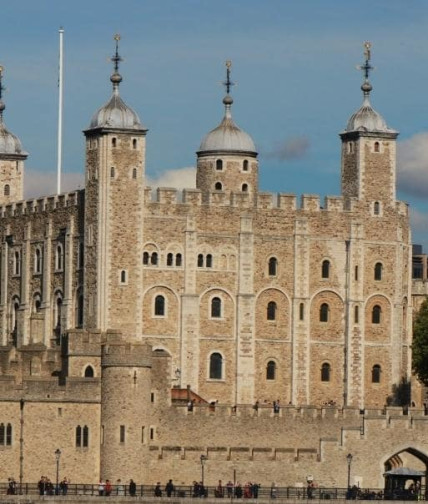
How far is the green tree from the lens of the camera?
159875 mm

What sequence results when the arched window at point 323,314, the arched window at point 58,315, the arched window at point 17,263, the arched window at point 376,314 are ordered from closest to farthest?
the arched window at point 58,315
the arched window at point 323,314
the arched window at point 376,314
the arched window at point 17,263

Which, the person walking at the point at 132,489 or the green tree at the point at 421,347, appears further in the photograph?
the green tree at the point at 421,347

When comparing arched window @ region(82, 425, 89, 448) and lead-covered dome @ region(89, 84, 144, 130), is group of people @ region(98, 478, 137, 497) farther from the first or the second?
lead-covered dome @ region(89, 84, 144, 130)

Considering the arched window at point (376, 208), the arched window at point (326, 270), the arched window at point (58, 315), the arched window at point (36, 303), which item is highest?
the arched window at point (376, 208)

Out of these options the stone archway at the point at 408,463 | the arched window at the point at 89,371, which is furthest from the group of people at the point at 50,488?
the stone archway at the point at 408,463

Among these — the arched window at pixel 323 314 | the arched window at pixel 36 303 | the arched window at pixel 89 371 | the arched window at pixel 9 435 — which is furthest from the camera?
the arched window at pixel 36 303

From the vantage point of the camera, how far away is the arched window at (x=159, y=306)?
156m

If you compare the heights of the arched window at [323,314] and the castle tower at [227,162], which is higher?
the castle tower at [227,162]

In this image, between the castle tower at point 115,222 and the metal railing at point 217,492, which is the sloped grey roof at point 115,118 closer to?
the castle tower at point 115,222

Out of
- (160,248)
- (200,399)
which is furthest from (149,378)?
(160,248)

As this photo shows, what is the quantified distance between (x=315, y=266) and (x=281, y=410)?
68.0 feet

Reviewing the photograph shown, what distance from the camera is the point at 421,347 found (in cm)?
16075

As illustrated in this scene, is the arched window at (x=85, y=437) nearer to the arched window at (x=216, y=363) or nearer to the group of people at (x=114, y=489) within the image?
the group of people at (x=114, y=489)

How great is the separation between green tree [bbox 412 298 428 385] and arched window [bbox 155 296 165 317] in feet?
44.8
